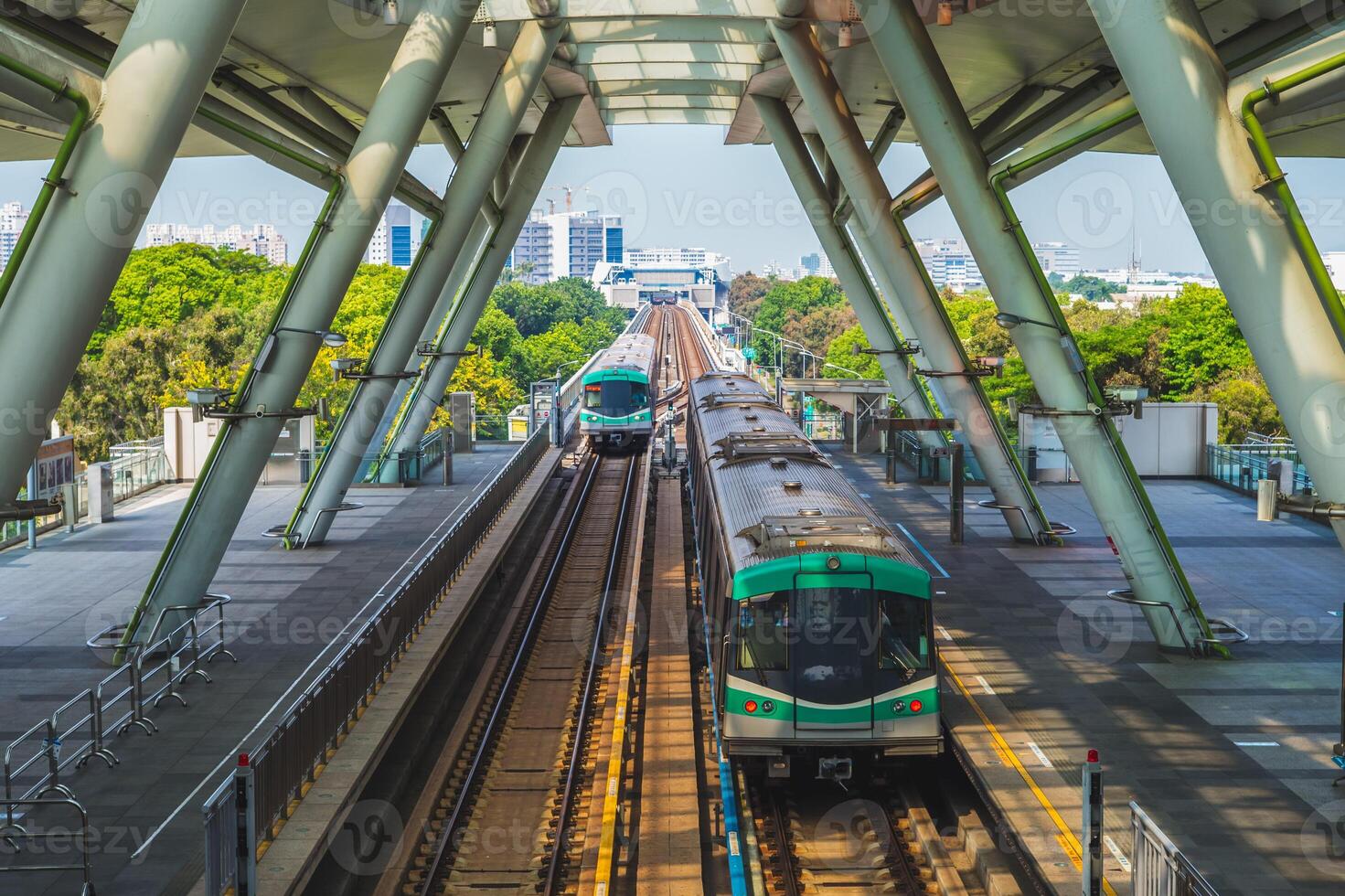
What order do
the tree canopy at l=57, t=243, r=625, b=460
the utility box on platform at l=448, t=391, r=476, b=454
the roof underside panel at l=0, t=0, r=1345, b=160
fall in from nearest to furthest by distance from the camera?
Answer: the roof underside panel at l=0, t=0, r=1345, b=160 < the utility box on platform at l=448, t=391, r=476, b=454 < the tree canopy at l=57, t=243, r=625, b=460

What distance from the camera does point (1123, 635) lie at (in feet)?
63.0

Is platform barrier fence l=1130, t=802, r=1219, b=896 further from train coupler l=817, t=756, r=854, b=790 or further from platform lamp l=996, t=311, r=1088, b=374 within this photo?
platform lamp l=996, t=311, r=1088, b=374

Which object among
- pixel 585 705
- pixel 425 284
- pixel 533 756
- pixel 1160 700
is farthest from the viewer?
pixel 425 284

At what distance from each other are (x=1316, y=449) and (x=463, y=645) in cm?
1289

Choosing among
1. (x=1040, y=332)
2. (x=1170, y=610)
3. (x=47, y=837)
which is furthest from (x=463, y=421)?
(x=47, y=837)

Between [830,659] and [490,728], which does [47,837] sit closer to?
[490,728]

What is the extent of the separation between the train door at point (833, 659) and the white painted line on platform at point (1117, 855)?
2689 millimetres

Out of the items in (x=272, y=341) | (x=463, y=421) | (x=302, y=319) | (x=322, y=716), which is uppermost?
(x=302, y=319)

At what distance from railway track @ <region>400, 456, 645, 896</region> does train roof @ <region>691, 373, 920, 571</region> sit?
3.31m

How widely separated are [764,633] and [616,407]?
1145 inches

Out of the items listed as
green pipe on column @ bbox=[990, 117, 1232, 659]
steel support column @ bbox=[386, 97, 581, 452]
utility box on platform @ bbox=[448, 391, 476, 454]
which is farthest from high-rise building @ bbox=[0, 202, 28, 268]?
green pipe on column @ bbox=[990, 117, 1232, 659]

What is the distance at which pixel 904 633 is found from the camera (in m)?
13.7

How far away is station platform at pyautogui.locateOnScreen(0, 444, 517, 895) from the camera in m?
11.8

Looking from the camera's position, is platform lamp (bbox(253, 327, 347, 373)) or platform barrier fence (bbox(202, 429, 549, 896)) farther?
platform lamp (bbox(253, 327, 347, 373))
